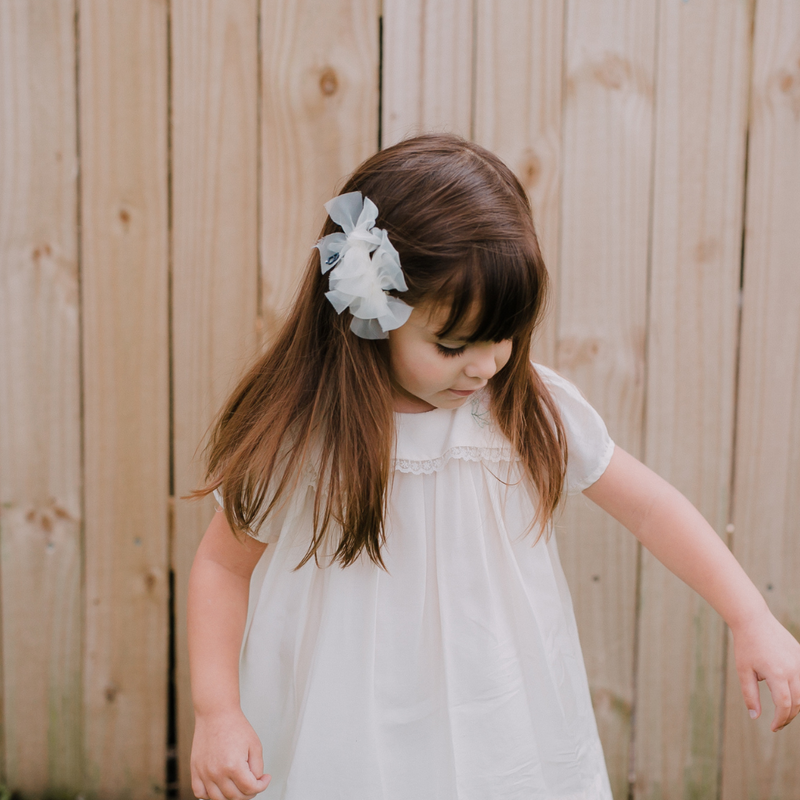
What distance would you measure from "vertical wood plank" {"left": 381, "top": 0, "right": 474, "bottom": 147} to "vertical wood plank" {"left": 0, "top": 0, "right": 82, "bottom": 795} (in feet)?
2.19

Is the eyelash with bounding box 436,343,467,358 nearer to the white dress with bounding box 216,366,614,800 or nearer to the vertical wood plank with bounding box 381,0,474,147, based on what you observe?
the white dress with bounding box 216,366,614,800

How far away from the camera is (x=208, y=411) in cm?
163

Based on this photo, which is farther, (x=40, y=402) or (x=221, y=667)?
(x=40, y=402)

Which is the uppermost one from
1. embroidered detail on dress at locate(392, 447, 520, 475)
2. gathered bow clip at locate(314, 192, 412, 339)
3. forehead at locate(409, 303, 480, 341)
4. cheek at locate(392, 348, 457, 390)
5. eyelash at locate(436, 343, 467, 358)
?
gathered bow clip at locate(314, 192, 412, 339)

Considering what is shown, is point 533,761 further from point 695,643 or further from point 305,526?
point 695,643

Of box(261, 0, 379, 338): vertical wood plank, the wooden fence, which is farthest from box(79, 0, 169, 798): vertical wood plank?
box(261, 0, 379, 338): vertical wood plank

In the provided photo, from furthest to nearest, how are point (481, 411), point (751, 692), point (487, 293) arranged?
point (481, 411) → point (751, 692) → point (487, 293)

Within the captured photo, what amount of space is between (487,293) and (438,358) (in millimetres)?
113

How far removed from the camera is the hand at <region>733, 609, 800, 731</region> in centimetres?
107

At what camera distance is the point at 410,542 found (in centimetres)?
117

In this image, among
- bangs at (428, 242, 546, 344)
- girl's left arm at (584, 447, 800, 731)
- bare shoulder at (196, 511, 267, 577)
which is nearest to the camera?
bangs at (428, 242, 546, 344)

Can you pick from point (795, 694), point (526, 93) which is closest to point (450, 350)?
point (795, 694)

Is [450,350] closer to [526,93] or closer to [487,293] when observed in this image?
[487,293]

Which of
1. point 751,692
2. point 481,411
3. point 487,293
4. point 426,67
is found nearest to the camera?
point 487,293
